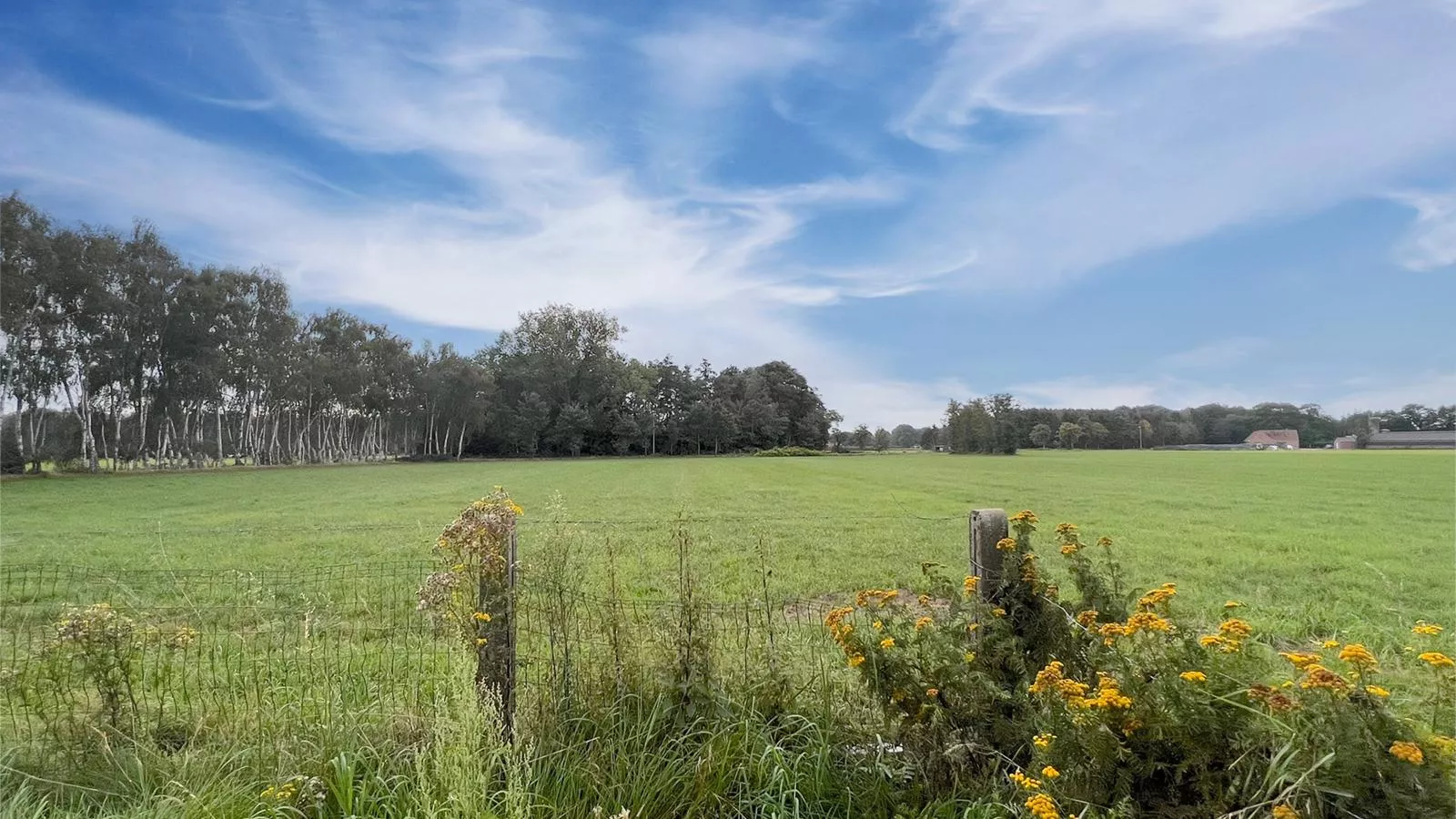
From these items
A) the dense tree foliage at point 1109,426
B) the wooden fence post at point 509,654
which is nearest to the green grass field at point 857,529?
the wooden fence post at point 509,654

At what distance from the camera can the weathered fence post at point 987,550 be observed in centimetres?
337

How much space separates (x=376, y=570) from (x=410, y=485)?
22.2 meters

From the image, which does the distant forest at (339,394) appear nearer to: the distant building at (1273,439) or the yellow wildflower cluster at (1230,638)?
the distant building at (1273,439)

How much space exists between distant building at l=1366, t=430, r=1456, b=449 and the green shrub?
39.0 m

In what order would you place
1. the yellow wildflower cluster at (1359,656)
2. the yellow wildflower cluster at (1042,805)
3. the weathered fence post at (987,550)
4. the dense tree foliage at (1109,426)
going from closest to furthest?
the yellow wildflower cluster at (1359,656), the yellow wildflower cluster at (1042,805), the weathered fence post at (987,550), the dense tree foliage at (1109,426)

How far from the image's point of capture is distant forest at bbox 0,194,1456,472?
34.3m

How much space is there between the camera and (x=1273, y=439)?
6575 centimetres

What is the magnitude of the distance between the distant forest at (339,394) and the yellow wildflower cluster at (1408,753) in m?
25.1

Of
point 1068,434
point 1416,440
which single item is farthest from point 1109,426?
point 1416,440

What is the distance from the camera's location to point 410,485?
3011 cm

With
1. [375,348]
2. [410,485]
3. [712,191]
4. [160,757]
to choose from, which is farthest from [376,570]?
[375,348]

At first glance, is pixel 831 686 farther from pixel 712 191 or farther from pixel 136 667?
pixel 712 191

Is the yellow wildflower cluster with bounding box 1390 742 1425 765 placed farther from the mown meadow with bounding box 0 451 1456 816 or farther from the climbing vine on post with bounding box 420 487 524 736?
the climbing vine on post with bounding box 420 487 524 736

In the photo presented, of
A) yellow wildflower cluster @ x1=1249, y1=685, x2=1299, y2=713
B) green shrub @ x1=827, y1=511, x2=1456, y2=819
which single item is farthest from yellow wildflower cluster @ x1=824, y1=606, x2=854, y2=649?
yellow wildflower cluster @ x1=1249, y1=685, x2=1299, y2=713
